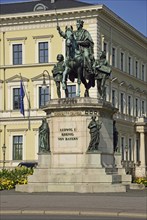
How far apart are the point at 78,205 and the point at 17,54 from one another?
2052 inches

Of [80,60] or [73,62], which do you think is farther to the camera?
[80,60]

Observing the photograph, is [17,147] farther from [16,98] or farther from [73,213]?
[73,213]

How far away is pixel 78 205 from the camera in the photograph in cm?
2409

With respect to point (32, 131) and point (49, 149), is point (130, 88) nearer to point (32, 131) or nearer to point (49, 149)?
point (32, 131)

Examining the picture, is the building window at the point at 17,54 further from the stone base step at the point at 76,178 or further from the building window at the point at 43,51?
the stone base step at the point at 76,178

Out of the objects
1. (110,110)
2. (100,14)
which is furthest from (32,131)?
(110,110)

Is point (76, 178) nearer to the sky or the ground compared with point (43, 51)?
nearer to the ground

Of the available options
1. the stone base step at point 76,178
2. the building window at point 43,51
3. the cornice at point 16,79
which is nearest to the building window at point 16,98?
the cornice at point 16,79

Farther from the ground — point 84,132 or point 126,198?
point 84,132

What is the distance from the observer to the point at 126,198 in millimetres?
27250

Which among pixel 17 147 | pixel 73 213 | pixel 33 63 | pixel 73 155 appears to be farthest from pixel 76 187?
pixel 33 63

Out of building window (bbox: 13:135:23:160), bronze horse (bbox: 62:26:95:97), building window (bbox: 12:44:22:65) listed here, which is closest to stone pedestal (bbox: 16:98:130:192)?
bronze horse (bbox: 62:26:95:97)

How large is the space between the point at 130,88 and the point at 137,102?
3.78 m

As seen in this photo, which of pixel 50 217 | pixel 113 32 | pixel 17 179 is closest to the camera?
pixel 50 217
